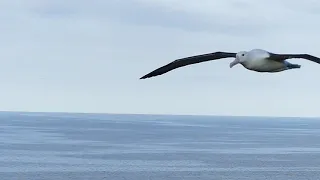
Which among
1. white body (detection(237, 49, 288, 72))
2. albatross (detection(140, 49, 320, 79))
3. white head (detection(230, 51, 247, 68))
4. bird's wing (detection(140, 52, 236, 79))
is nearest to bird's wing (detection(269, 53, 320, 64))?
albatross (detection(140, 49, 320, 79))

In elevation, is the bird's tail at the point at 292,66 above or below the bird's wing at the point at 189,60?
below

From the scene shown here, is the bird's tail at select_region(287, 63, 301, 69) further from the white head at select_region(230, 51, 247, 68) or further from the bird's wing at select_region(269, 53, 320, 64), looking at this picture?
the white head at select_region(230, 51, 247, 68)

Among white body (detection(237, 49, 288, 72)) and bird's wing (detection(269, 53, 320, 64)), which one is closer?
bird's wing (detection(269, 53, 320, 64))

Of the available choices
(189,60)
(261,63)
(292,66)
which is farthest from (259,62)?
(189,60)

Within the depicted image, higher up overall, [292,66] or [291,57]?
[291,57]

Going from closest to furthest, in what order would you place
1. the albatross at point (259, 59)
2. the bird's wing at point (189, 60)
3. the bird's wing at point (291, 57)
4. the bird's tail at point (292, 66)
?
1. the bird's wing at point (291, 57)
2. the albatross at point (259, 59)
3. the bird's tail at point (292, 66)
4. the bird's wing at point (189, 60)

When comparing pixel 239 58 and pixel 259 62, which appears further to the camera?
pixel 239 58

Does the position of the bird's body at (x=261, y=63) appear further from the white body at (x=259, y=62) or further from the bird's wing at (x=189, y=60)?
the bird's wing at (x=189, y=60)

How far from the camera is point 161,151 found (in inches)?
7170

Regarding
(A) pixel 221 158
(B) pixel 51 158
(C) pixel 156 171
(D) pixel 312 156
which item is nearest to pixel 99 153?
(B) pixel 51 158

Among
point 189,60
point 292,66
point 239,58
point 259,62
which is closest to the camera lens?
point 259,62

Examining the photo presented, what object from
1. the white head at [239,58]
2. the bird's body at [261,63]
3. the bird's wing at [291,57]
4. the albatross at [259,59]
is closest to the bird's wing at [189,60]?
the albatross at [259,59]

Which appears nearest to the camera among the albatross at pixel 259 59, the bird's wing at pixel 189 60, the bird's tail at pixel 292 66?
the albatross at pixel 259 59

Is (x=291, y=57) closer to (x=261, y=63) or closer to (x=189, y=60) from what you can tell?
(x=261, y=63)
